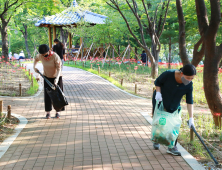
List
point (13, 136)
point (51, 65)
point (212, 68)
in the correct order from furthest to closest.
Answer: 1. point (212, 68)
2. point (51, 65)
3. point (13, 136)

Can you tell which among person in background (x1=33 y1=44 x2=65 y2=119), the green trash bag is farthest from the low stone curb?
the green trash bag

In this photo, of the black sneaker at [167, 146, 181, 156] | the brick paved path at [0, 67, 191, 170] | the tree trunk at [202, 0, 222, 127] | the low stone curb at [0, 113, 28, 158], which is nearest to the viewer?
the brick paved path at [0, 67, 191, 170]

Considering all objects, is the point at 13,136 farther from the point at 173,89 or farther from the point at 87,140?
the point at 173,89

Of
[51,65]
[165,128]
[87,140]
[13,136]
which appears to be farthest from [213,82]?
[13,136]

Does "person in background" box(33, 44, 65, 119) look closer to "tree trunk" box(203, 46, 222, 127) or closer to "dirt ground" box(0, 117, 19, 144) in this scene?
"dirt ground" box(0, 117, 19, 144)

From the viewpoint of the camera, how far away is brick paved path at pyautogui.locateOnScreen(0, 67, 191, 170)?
4113 millimetres

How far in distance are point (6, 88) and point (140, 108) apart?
593cm

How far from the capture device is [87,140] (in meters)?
5.13

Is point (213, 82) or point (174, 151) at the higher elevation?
point (213, 82)

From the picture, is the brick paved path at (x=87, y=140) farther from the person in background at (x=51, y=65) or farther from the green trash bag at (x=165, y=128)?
the person in background at (x=51, y=65)

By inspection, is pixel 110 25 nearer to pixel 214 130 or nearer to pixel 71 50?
pixel 71 50

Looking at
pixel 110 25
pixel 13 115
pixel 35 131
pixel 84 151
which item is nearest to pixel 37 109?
pixel 13 115

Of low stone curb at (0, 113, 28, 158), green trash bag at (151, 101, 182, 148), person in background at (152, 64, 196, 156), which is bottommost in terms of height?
low stone curb at (0, 113, 28, 158)

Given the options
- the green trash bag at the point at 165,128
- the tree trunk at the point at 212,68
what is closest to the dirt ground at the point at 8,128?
the green trash bag at the point at 165,128
